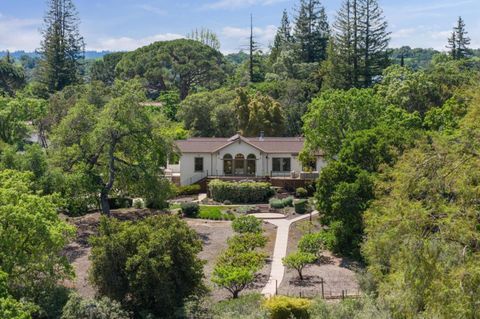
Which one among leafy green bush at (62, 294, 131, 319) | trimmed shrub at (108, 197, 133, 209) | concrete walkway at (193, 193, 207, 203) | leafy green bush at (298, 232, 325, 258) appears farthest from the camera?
concrete walkway at (193, 193, 207, 203)

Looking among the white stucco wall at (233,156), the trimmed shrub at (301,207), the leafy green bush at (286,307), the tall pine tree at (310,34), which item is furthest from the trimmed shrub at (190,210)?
the tall pine tree at (310,34)

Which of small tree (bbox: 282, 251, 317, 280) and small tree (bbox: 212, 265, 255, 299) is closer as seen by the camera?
small tree (bbox: 212, 265, 255, 299)

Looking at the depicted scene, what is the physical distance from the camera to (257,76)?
282 feet

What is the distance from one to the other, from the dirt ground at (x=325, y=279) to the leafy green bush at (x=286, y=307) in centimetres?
305

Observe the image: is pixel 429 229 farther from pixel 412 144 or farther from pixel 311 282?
pixel 412 144

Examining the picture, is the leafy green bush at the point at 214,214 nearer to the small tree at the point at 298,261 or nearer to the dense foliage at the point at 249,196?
the dense foliage at the point at 249,196

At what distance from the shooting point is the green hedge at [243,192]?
4203 centimetres

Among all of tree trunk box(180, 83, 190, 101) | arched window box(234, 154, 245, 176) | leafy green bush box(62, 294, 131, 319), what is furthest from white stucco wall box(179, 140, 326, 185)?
tree trunk box(180, 83, 190, 101)

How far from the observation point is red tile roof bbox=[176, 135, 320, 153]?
46.7 metres

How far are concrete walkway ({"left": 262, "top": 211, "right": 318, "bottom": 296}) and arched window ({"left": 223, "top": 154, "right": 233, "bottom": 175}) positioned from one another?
10717 millimetres

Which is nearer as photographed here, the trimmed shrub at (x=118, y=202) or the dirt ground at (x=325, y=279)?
the dirt ground at (x=325, y=279)

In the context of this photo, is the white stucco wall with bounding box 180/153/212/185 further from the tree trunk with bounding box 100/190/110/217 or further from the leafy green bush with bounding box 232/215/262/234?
the leafy green bush with bounding box 232/215/262/234

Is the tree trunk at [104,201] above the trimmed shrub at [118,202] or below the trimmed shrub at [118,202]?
above

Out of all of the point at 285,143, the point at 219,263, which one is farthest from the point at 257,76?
the point at 219,263
